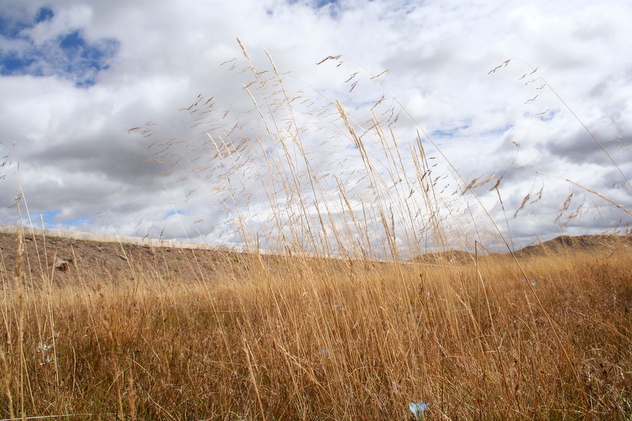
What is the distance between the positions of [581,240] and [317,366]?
20.6 ft

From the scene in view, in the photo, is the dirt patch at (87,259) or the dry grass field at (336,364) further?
the dirt patch at (87,259)

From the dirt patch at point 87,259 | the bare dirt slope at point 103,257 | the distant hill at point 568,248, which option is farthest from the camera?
the dirt patch at point 87,259

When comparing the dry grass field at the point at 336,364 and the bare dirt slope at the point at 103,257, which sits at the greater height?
the bare dirt slope at the point at 103,257

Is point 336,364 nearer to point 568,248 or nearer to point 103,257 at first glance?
point 568,248

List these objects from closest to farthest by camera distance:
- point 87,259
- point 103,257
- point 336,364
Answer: point 336,364
point 87,259
point 103,257

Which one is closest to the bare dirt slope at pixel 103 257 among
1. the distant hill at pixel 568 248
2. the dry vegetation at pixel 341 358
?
the distant hill at pixel 568 248

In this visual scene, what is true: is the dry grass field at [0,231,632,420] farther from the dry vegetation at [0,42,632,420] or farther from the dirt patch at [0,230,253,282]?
the dirt patch at [0,230,253,282]

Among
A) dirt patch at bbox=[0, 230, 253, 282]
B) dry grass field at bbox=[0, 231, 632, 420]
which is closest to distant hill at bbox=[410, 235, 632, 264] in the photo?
dry grass field at bbox=[0, 231, 632, 420]

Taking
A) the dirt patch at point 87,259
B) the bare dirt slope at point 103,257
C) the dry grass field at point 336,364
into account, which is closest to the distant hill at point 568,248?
the bare dirt slope at point 103,257

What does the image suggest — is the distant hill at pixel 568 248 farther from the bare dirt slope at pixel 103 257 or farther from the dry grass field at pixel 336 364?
the dry grass field at pixel 336 364

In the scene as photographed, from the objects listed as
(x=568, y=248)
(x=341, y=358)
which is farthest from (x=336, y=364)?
(x=568, y=248)

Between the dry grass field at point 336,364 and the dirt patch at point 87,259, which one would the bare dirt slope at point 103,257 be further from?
the dry grass field at point 336,364

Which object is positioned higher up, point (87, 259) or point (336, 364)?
point (87, 259)

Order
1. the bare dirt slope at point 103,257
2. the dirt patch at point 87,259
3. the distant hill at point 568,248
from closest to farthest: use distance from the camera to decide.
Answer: the distant hill at point 568,248 → the bare dirt slope at point 103,257 → the dirt patch at point 87,259
